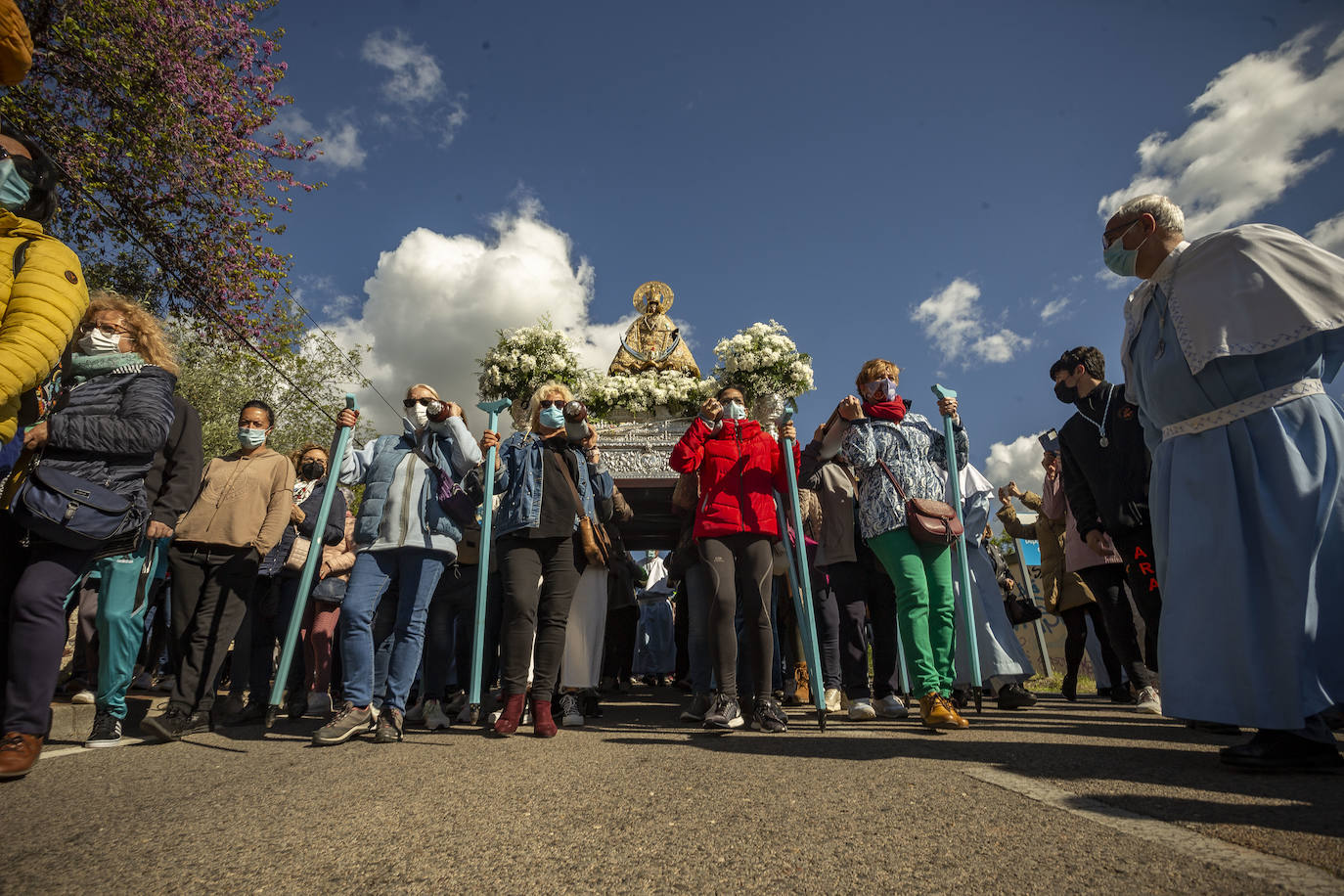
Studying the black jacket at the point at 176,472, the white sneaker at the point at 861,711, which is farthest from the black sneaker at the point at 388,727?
the white sneaker at the point at 861,711

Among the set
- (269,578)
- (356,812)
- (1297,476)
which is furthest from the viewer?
(269,578)

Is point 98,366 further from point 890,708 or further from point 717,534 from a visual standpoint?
point 890,708

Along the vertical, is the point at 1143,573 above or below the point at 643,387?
below

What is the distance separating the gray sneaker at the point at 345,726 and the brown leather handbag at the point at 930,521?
315cm

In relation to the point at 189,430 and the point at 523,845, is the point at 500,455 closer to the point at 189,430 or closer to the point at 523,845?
the point at 189,430

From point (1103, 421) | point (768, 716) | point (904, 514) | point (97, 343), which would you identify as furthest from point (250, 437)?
point (1103, 421)

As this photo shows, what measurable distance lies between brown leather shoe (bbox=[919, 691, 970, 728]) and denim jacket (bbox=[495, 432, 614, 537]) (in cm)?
220

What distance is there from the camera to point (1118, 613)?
4691 millimetres

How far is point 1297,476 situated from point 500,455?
12.8ft

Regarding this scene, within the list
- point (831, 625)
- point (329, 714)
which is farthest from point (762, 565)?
point (329, 714)

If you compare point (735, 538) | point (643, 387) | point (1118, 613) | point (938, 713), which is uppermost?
point (643, 387)

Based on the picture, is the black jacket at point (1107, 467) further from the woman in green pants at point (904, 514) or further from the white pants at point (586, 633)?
the white pants at point (586, 633)

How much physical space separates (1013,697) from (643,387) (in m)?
7.26

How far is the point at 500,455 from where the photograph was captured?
4500mm
